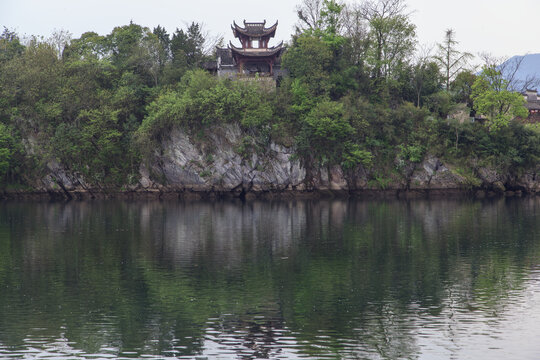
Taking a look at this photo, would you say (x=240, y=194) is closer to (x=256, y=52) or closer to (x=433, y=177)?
(x=256, y=52)

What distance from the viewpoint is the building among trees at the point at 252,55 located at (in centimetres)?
8219

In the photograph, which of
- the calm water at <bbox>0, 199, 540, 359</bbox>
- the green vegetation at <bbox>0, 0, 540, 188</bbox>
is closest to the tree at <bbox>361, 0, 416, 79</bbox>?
the green vegetation at <bbox>0, 0, 540, 188</bbox>

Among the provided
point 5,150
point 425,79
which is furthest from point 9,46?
point 425,79

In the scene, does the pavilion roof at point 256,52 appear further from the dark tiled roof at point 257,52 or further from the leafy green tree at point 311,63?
the leafy green tree at point 311,63

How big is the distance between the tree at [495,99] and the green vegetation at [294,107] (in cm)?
15

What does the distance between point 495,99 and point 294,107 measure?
2454 centimetres

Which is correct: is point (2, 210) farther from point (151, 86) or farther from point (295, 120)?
point (295, 120)

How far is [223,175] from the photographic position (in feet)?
243

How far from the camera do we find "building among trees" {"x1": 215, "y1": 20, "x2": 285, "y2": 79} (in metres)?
82.2

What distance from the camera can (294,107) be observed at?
74.8 metres

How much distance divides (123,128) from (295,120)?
22.1 metres

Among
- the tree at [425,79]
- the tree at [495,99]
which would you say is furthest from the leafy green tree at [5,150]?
the tree at [495,99]

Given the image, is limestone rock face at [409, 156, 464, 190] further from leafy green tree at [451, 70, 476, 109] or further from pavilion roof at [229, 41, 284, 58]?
pavilion roof at [229, 41, 284, 58]

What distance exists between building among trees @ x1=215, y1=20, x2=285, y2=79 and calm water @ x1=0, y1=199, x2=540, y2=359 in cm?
3916
